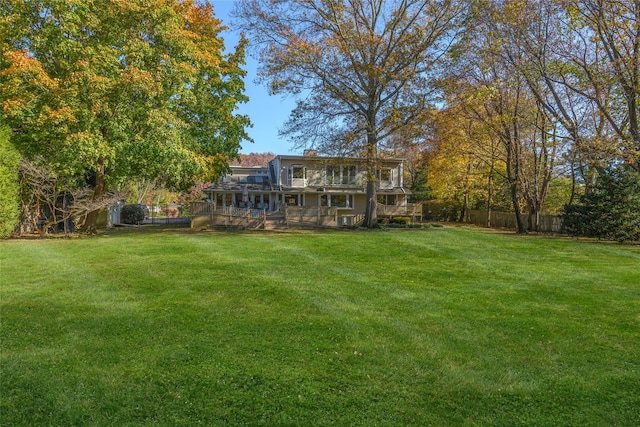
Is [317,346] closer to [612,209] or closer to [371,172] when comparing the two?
[371,172]

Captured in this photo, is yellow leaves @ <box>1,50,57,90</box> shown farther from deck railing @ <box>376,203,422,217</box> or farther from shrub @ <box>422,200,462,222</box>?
shrub @ <box>422,200,462,222</box>

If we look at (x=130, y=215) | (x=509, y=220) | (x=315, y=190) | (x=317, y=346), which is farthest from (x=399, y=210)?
(x=317, y=346)

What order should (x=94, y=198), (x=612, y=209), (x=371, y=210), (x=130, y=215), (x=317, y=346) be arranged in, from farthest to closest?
(x=130, y=215)
(x=371, y=210)
(x=94, y=198)
(x=612, y=209)
(x=317, y=346)

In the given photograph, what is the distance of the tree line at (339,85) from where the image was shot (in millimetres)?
14820

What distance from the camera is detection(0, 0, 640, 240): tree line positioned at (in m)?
14.8

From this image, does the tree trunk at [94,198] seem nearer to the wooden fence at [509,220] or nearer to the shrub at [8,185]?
the shrub at [8,185]

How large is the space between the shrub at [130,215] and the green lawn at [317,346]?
2134 centimetres

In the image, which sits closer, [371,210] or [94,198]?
[94,198]

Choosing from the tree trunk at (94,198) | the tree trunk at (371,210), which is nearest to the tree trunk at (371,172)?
the tree trunk at (371,210)

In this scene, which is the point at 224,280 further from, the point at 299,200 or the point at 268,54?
the point at 299,200

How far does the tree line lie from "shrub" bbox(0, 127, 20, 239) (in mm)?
1128

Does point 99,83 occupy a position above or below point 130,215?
above

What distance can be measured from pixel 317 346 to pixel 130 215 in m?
28.7

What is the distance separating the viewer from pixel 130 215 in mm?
29734
